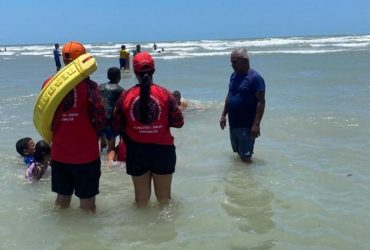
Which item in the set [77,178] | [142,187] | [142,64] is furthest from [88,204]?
[142,64]

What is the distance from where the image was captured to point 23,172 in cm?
685

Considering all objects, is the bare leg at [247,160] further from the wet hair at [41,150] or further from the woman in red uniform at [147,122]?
the wet hair at [41,150]

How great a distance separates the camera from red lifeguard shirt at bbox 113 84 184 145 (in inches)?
175

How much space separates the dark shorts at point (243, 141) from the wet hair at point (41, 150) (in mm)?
2445

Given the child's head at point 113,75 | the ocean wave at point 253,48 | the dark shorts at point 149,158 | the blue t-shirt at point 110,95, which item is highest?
the child's head at point 113,75

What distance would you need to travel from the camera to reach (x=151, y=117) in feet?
14.6

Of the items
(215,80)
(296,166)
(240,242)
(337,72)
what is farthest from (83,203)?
(337,72)

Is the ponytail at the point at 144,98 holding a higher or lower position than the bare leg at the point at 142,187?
higher

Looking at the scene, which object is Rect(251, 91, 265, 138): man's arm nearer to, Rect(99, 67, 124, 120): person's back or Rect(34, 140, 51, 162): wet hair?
Rect(99, 67, 124, 120): person's back

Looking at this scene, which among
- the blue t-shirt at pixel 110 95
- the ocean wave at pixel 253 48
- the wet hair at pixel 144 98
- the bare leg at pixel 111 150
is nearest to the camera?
the wet hair at pixel 144 98

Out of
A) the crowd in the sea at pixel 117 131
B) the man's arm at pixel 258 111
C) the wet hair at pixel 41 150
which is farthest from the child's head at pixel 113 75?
the crowd in the sea at pixel 117 131

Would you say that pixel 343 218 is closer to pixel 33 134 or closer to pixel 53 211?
pixel 53 211

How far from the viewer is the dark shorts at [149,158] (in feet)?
14.9

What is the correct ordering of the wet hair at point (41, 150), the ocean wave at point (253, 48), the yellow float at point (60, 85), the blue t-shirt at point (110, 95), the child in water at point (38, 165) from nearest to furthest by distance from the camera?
the yellow float at point (60, 85)
the wet hair at point (41, 150)
the child in water at point (38, 165)
the blue t-shirt at point (110, 95)
the ocean wave at point (253, 48)
